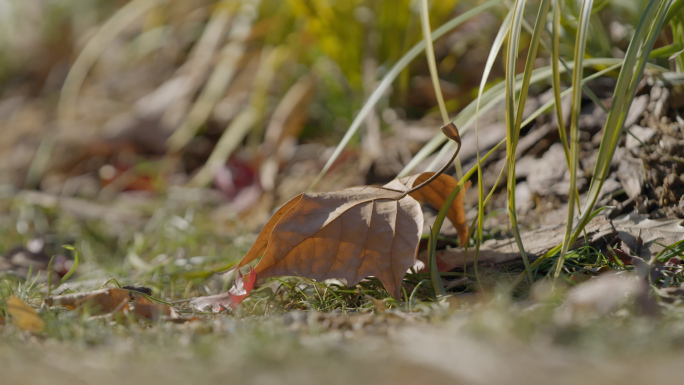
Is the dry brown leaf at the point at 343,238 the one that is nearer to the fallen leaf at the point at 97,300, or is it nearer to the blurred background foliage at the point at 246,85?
the fallen leaf at the point at 97,300

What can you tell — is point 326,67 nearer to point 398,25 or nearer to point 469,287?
point 398,25

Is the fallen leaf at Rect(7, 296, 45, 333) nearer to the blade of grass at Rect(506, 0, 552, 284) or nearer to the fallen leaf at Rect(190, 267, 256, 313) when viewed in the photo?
the fallen leaf at Rect(190, 267, 256, 313)

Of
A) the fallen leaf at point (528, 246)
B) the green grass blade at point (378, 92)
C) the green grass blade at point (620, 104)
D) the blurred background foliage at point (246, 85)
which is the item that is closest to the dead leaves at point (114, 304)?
the green grass blade at point (378, 92)

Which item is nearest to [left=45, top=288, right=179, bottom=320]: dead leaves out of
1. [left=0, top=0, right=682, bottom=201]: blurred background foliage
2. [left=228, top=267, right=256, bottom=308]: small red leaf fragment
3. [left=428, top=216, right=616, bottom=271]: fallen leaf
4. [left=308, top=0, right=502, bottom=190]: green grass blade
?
[left=228, top=267, right=256, bottom=308]: small red leaf fragment

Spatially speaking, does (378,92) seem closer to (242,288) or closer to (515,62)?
(515,62)

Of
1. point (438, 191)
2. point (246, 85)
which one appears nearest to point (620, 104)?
point (438, 191)

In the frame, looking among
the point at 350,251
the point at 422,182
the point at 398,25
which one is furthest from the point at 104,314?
the point at 398,25

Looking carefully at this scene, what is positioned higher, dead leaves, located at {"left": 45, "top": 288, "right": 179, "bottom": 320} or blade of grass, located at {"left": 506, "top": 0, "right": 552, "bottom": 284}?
blade of grass, located at {"left": 506, "top": 0, "right": 552, "bottom": 284}
